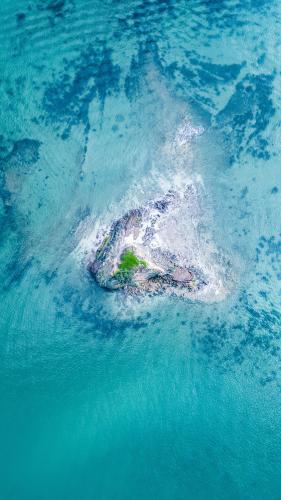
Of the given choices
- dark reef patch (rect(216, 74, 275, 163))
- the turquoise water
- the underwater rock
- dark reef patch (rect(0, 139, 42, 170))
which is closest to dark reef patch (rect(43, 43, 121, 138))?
the turquoise water

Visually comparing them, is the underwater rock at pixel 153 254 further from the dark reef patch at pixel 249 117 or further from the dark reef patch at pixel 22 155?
the dark reef patch at pixel 22 155

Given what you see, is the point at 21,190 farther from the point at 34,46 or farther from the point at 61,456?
the point at 61,456

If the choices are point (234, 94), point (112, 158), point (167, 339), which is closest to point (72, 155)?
point (112, 158)

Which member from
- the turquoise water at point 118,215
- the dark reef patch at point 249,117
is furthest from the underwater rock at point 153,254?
the dark reef patch at point 249,117

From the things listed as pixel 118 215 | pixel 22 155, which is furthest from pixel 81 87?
pixel 118 215

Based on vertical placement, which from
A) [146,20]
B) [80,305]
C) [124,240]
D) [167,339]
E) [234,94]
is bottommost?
[167,339]

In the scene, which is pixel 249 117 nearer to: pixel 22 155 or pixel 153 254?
pixel 153 254
